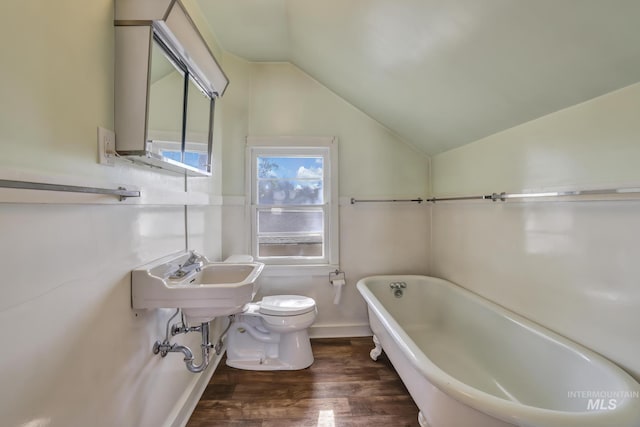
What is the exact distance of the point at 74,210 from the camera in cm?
82

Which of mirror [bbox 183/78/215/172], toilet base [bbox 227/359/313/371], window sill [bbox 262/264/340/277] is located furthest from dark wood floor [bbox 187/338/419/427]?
mirror [bbox 183/78/215/172]

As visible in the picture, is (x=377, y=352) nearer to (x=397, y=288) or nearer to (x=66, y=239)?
(x=397, y=288)

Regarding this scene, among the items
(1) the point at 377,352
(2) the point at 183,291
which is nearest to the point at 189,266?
(2) the point at 183,291

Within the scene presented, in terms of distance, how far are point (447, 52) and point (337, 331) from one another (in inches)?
89.1

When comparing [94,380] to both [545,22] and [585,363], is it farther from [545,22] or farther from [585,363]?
[545,22]

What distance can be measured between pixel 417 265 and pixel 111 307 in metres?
2.33

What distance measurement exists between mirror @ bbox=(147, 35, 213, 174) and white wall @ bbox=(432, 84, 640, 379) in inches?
73.0

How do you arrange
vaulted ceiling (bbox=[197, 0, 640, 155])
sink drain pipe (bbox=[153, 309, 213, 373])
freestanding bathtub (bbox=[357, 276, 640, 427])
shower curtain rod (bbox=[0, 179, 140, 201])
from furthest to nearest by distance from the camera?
sink drain pipe (bbox=[153, 309, 213, 373]), vaulted ceiling (bbox=[197, 0, 640, 155]), freestanding bathtub (bbox=[357, 276, 640, 427]), shower curtain rod (bbox=[0, 179, 140, 201])

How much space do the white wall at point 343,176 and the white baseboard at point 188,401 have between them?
2.75 feet

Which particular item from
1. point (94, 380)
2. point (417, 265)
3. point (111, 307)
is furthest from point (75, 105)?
point (417, 265)

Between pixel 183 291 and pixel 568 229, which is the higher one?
pixel 568 229

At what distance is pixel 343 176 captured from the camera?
2518 millimetres

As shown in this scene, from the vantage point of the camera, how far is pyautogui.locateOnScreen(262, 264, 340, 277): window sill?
8.05ft

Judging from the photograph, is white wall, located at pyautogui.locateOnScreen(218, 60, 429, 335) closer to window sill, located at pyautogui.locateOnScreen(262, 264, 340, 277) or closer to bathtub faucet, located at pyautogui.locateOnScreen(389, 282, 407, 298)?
window sill, located at pyautogui.locateOnScreen(262, 264, 340, 277)
